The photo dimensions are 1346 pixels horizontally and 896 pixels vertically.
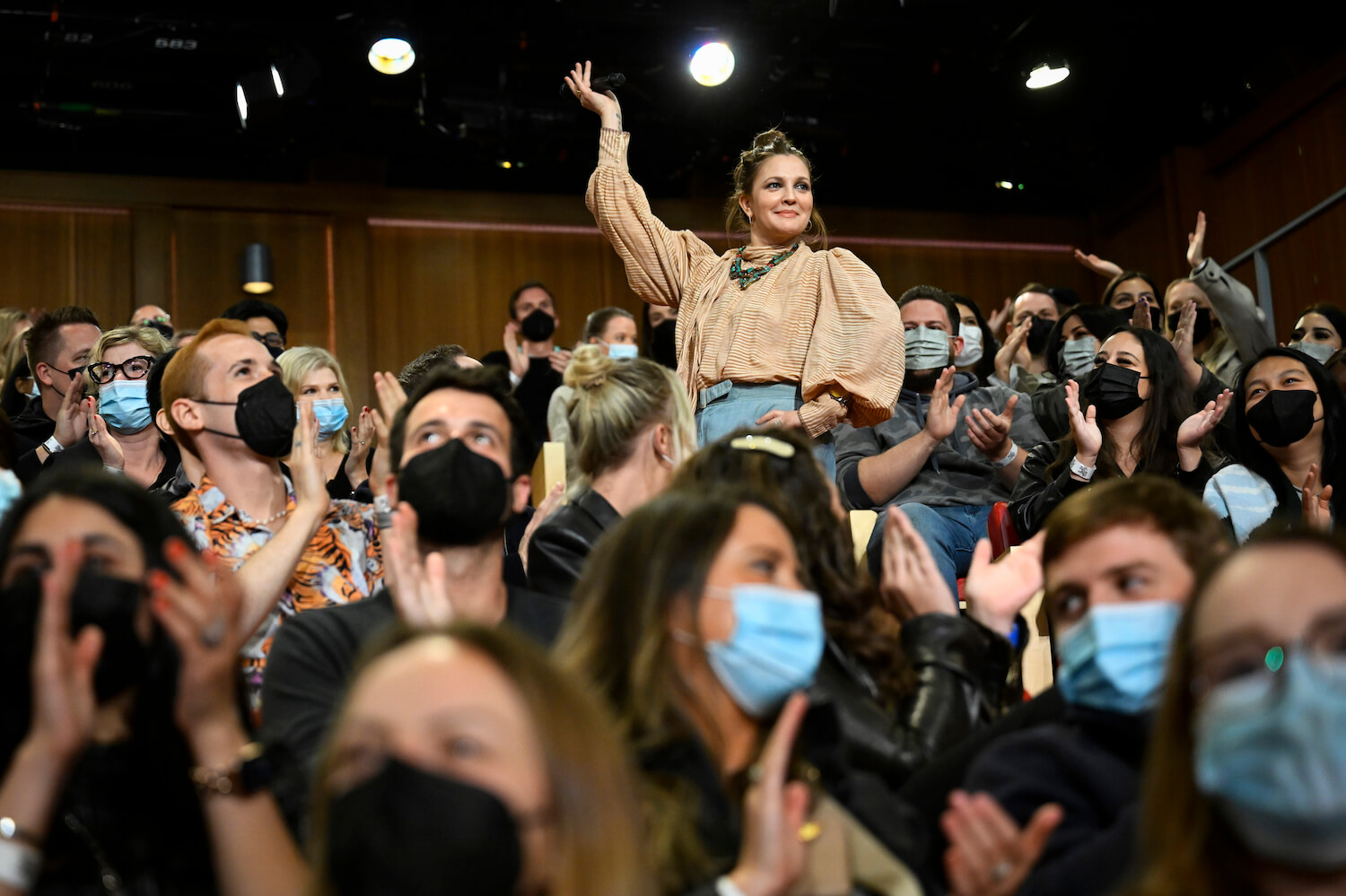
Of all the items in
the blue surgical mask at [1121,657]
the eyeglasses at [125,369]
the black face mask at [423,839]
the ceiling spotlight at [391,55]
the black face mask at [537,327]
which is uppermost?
the ceiling spotlight at [391,55]

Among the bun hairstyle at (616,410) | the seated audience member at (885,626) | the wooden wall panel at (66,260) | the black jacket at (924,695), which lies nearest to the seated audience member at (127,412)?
the bun hairstyle at (616,410)

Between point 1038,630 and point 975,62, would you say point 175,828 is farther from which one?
point 975,62

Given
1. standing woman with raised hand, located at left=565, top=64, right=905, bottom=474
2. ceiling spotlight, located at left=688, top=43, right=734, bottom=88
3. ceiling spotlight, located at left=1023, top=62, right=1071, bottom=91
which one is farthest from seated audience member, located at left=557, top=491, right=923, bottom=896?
ceiling spotlight, located at left=1023, top=62, right=1071, bottom=91

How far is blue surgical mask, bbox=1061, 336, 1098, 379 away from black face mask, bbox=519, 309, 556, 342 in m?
2.40

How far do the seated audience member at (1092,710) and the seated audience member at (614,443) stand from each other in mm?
1063

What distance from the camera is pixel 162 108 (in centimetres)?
786

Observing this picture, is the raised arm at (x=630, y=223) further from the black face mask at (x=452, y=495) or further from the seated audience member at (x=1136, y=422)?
the black face mask at (x=452, y=495)

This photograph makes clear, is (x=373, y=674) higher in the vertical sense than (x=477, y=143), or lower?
lower

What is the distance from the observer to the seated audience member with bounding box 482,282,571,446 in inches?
Answer: 252

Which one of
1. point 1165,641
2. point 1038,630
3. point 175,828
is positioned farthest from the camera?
point 1038,630

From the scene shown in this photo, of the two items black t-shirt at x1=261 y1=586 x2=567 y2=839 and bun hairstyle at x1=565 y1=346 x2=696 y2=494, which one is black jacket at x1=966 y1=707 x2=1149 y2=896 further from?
bun hairstyle at x1=565 y1=346 x2=696 y2=494

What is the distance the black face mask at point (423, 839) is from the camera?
4.38 feet

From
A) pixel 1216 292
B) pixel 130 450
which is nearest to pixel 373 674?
pixel 130 450

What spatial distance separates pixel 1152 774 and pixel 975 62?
672 centimetres
